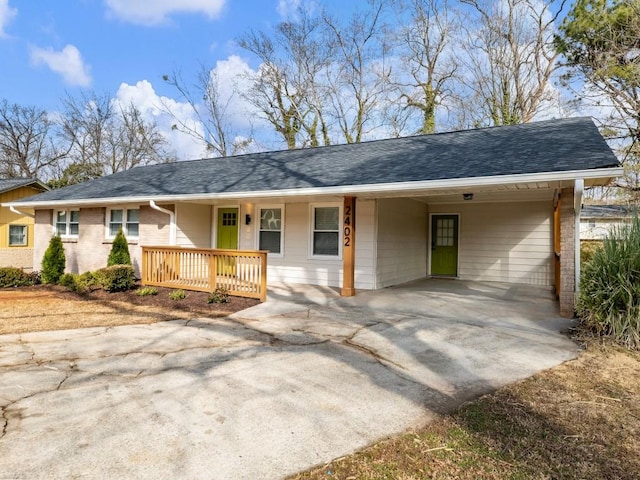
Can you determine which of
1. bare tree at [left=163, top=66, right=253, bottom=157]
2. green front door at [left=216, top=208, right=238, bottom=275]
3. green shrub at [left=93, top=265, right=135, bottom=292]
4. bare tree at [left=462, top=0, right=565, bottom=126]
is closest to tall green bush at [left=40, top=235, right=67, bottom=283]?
green shrub at [left=93, top=265, right=135, bottom=292]

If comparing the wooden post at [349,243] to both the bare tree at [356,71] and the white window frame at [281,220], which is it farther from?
the bare tree at [356,71]

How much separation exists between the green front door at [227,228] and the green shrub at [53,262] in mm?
4515

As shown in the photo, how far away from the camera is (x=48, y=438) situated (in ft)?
8.72

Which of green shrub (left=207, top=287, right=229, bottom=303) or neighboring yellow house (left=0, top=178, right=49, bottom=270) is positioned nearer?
green shrub (left=207, top=287, right=229, bottom=303)

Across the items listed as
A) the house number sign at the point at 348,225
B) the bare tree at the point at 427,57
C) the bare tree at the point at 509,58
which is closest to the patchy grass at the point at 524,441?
the house number sign at the point at 348,225

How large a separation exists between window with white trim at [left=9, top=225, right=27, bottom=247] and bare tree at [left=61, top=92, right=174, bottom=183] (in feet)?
47.4

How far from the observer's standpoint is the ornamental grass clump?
4816mm

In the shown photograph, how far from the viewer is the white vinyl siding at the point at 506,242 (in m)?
10.7

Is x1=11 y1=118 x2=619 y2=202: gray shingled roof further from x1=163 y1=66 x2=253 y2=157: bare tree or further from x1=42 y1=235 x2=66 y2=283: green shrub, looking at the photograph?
x1=163 y1=66 x2=253 y2=157: bare tree

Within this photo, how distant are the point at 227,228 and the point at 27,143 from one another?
29.9 meters

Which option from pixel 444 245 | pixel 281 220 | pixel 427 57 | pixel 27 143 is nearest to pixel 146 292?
pixel 281 220

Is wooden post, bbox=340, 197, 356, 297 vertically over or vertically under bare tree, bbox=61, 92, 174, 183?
under

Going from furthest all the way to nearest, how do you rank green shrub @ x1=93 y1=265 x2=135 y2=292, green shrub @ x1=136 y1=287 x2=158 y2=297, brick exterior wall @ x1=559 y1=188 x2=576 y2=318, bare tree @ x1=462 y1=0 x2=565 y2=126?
bare tree @ x1=462 y1=0 x2=565 y2=126 < green shrub @ x1=93 y1=265 x2=135 y2=292 < green shrub @ x1=136 y1=287 x2=158 y2=297 < brick exterior wall @ x1=559 y1=188 x2=576 y2=318

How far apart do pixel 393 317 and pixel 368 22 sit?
21.4 meters
